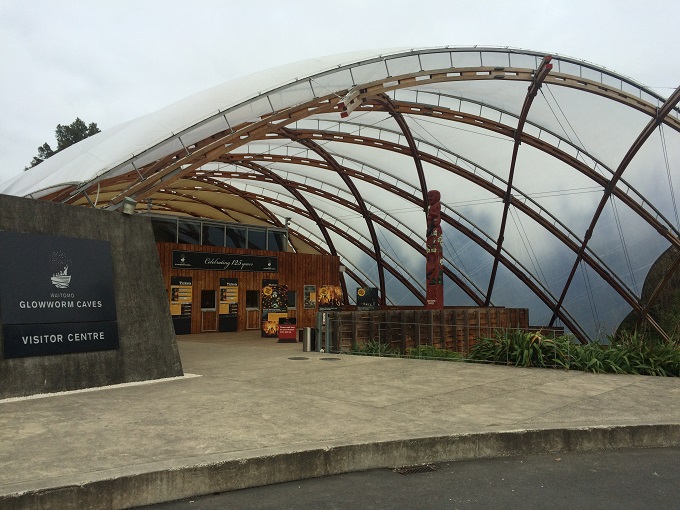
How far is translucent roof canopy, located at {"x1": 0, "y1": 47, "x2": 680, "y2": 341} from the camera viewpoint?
21.0m

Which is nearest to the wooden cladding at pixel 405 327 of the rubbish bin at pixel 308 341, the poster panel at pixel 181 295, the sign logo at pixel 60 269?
the rubbish bin at pixel 308 341

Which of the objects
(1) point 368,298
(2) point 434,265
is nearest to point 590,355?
(2) point 434,265

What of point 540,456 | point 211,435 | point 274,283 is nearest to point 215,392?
point 211,435

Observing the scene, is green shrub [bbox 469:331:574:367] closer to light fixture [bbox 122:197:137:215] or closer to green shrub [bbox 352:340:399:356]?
green shrub [bbox 352:340:399:356]

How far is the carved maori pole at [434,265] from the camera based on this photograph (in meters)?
27.5

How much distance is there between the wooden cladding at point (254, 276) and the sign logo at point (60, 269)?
15.3 meters

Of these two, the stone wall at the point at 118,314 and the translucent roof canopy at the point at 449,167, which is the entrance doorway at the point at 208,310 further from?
the stone wall at the point at 118,314

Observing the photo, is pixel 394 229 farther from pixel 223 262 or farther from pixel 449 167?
pixel 223 262

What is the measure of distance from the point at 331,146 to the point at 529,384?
82.5ft

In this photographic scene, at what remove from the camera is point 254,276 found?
3269 cm

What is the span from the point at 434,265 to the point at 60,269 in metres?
20.6

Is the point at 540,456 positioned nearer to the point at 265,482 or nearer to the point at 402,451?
the point at 402,451

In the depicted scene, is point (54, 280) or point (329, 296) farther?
point (329, 296)

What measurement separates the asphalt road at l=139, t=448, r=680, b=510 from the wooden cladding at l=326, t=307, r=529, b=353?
8.34 meters
